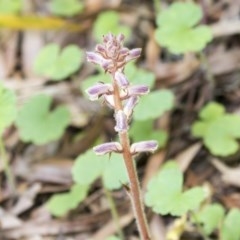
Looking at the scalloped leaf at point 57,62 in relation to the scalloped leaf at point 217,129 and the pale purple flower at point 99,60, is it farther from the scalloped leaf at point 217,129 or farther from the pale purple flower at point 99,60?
the pale purple flower at point 99,60

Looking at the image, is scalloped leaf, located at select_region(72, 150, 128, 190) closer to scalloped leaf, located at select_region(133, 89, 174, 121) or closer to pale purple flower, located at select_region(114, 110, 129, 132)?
scalloped leaf, located at select_region(133, 89, 174, 121)

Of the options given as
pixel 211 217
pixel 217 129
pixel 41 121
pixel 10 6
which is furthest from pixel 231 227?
pixel 10 6

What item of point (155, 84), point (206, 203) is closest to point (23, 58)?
point (155, 84)

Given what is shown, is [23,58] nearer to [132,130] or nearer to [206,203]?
[132,130]

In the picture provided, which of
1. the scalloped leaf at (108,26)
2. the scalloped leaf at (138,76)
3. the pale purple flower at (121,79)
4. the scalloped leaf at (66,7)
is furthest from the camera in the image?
the scalloped leaf at (66,7)

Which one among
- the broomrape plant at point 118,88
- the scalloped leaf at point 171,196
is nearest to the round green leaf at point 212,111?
the scalloped leaf at point 171,196

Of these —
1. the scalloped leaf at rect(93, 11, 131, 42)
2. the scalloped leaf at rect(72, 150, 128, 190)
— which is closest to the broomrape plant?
the scalloped leaf at rect(72, 150, 128, 190)

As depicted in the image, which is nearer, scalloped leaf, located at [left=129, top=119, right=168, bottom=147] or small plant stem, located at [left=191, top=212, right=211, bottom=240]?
small plant stem, located at [left=191, top=212, right=211, bottom=240]
